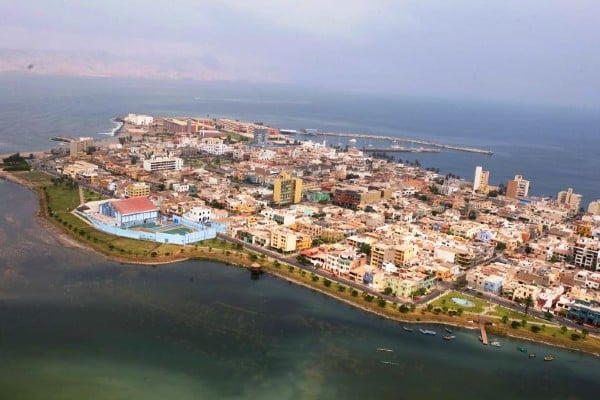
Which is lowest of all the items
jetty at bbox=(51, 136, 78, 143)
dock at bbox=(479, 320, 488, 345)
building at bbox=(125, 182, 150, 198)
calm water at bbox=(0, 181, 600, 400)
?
calm water at bbox=(0, 181, 600, 400)

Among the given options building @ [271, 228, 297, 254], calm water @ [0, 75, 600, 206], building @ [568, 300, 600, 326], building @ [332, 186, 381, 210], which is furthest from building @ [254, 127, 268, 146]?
building @ [568, 300, 600, 326]

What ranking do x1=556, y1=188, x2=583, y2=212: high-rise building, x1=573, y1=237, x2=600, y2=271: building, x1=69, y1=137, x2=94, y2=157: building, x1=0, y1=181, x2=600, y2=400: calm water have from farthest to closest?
x1=69, y1=137, x2=94, y2=157: building → x1=556, y1=188, x2=583, y2=212: high-rise building → x1=573, y1=237, x2=600, y2=271: building → x1=0, y1=181, x2=600, y2=400: calm water

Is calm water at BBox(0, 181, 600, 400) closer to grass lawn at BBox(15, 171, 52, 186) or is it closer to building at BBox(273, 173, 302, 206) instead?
building at BBox(273, 173, 302, 206)

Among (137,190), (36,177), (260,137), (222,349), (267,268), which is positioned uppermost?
(260,137)

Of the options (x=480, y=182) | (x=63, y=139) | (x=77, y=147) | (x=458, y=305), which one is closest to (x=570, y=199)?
(x=480, y=182)

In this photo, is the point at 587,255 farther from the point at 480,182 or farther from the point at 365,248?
the point at 480,182

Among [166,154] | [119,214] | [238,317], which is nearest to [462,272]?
[238,317]

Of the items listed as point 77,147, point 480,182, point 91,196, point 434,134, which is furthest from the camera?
point 434,134

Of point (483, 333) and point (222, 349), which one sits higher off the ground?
point (483, 333)
